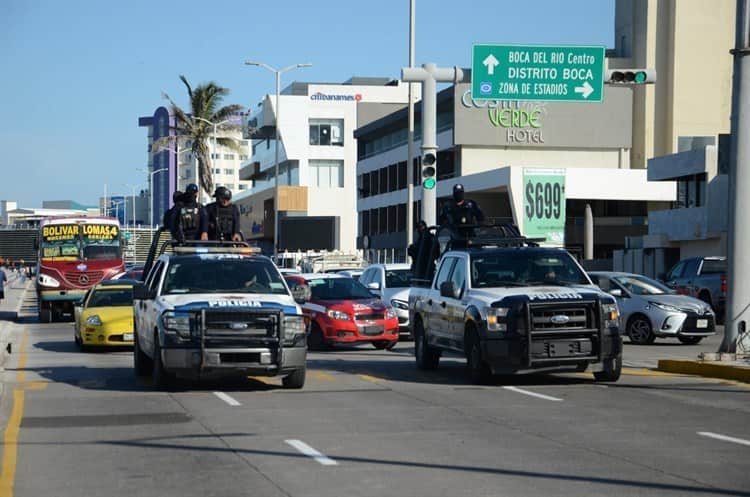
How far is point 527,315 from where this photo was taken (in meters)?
16.7

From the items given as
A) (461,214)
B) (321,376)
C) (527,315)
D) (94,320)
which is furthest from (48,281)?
(527,315)

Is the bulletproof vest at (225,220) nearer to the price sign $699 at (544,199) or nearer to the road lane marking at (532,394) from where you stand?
the road lane marking at (532,394)

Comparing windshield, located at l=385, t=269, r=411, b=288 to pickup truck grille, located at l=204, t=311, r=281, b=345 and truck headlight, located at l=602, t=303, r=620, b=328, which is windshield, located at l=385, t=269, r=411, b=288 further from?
pickup truck grille, located at l=204, t=311, r=281, b=345

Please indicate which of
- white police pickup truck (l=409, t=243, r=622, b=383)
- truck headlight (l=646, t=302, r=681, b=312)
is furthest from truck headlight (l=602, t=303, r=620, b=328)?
truck headlight (l=646, t=302, r=681, b=312)

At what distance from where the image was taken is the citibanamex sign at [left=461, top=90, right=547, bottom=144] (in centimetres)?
7325

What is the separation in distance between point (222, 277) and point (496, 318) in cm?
389

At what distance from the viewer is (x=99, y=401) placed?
51.8 feet

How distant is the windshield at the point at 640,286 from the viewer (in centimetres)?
2745

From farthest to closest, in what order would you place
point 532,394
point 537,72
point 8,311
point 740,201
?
point 8,311
point 537,72
point 740,201
point 532,394

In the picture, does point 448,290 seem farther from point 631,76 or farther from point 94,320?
point 631,76

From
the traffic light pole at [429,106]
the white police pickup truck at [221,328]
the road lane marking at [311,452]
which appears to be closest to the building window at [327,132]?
the traffic light pole at [429,106]

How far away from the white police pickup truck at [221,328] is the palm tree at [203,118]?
177 feet

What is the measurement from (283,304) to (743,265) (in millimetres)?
7280

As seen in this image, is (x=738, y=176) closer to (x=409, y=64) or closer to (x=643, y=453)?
(x=643, y=453)
